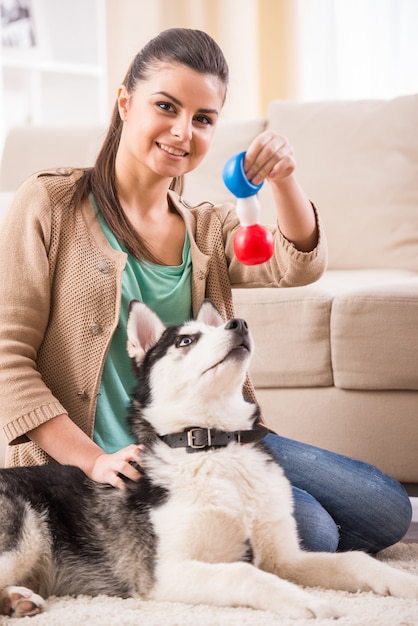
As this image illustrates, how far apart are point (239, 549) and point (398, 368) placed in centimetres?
113

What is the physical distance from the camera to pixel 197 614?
1453mm

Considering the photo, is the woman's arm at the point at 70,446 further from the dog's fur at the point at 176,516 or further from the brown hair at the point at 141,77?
the brown hair at the point at 141,77

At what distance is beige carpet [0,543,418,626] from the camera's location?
1393 mm

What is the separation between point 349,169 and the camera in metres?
3.37

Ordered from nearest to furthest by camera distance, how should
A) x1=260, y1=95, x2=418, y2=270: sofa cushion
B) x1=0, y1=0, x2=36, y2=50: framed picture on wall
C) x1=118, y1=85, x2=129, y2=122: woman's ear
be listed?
x1=118, y1=85, x2=129, y2=122: woman's ear < x1=260, y1=95, x2=418, y2=270: sofa cushion < x1=0, y1=0, x2=36, y2=50: framed picture on wall

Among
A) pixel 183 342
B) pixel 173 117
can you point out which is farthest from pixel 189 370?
pixel 173 117

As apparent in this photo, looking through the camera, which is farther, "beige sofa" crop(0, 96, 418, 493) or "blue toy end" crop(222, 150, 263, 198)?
"beige sofa" crop(0, 96, 418, 493)

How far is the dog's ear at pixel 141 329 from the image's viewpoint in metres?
1.75

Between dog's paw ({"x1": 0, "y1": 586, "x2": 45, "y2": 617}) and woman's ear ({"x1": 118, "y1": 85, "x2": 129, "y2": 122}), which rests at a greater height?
woman's ear ({"x1": 118, "y1": 85, "x2": 129, "y2": 122})

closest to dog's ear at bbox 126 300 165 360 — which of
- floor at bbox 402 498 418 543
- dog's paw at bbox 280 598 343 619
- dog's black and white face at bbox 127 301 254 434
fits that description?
A: dog's black and white face at bbox 127 301 254 434

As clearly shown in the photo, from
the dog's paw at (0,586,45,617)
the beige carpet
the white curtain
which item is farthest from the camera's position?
the white curtain

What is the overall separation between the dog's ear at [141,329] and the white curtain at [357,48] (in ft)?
9.85

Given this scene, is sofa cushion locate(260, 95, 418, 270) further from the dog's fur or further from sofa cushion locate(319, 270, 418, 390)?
the dog's fur

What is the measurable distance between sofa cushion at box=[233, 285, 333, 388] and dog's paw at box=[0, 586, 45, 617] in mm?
1320
